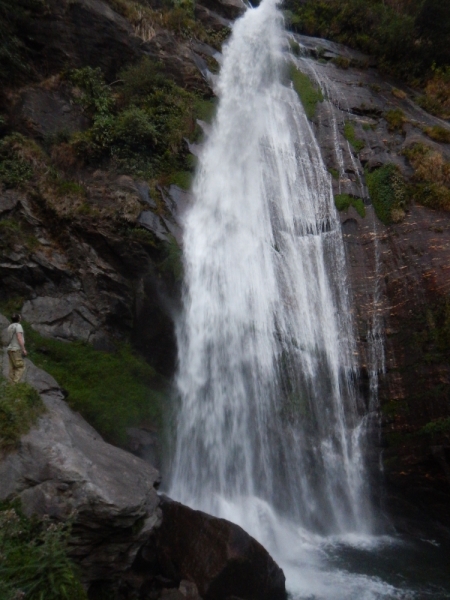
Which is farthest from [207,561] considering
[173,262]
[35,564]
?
[173,262]

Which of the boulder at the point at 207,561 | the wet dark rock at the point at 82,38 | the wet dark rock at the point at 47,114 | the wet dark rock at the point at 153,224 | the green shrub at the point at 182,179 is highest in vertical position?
the wet dark rock at the point at 82,38

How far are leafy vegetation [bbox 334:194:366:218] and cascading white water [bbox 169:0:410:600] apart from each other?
10.7 inches

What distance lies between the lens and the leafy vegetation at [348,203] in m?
14.1

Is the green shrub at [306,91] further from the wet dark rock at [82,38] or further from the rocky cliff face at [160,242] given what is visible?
the wet dark rock at [82,38]

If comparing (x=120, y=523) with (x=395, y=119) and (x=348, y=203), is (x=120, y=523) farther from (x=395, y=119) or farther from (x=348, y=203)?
(x=395, y=119)

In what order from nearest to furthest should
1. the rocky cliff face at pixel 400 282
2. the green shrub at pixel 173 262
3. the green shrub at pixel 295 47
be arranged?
the rocky cliff face at pixel 400 282 < the green shrub at pixel 173 262 < the green shrub at pixel 295 47

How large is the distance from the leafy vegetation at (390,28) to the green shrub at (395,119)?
4.59m

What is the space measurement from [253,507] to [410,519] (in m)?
3.61

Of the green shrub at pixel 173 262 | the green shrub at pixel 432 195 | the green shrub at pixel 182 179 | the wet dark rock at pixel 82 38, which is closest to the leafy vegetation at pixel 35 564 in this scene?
the green shrub at pixel 173 262

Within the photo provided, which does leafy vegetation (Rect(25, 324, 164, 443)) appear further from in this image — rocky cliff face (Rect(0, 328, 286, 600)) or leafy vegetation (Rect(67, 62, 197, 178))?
leafy vegetation (Rect(67, 62, 197, 178))

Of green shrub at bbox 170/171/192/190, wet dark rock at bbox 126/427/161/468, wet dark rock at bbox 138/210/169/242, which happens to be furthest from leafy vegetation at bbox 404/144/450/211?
wet dark rock at bbox 126/427/161/468

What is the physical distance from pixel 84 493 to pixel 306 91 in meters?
17.3

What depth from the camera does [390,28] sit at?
69.2 ft

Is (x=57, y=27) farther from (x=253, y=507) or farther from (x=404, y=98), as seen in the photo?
(x=253, y=507)
